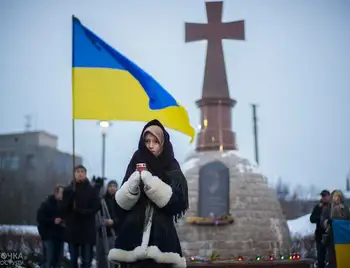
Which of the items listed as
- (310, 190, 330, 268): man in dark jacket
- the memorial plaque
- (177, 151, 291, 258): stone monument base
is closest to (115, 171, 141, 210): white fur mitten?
(310, 190, 330, 268): man in dark jacket

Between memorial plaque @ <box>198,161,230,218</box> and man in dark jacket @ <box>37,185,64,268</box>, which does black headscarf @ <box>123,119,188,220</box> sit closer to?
man in dark jacket @ <box>37,185,64,268</box>

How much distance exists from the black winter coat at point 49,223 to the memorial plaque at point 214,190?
5985 millimetres

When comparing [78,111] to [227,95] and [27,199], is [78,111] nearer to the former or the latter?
[227,95]

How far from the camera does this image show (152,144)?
12.5 ft

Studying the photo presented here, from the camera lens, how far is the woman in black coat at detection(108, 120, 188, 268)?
11.5ft

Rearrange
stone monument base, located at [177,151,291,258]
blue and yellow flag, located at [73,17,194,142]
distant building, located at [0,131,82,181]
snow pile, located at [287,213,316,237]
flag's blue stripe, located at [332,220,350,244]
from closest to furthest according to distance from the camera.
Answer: blue and yellow flag, located at [73,17,194,142] < flag's blue stripe, located at [332,220,350,244] < stone monument base, located at [177,151,291,258] < snow pile, located at [287,213,316,237] < distant building, located at [0,131,82,181]

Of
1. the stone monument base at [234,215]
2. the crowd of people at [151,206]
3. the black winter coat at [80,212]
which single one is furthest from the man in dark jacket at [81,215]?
the stone monument base at [234,215]

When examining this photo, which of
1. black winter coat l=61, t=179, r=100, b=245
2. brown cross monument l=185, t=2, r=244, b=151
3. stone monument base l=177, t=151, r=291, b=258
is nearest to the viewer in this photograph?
black winter coat l=61, t=179, r=100, b=245

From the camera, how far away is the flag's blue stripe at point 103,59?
6.45m

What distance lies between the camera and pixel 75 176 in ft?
21.0

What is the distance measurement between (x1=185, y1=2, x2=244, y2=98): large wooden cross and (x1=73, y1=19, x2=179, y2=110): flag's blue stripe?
25.1ft

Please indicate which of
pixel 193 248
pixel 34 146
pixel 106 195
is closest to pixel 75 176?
pixel 106 195

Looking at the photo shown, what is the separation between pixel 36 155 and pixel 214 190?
21.9 meters

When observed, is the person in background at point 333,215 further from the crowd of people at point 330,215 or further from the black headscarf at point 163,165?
the black headscarf at point 163,165
